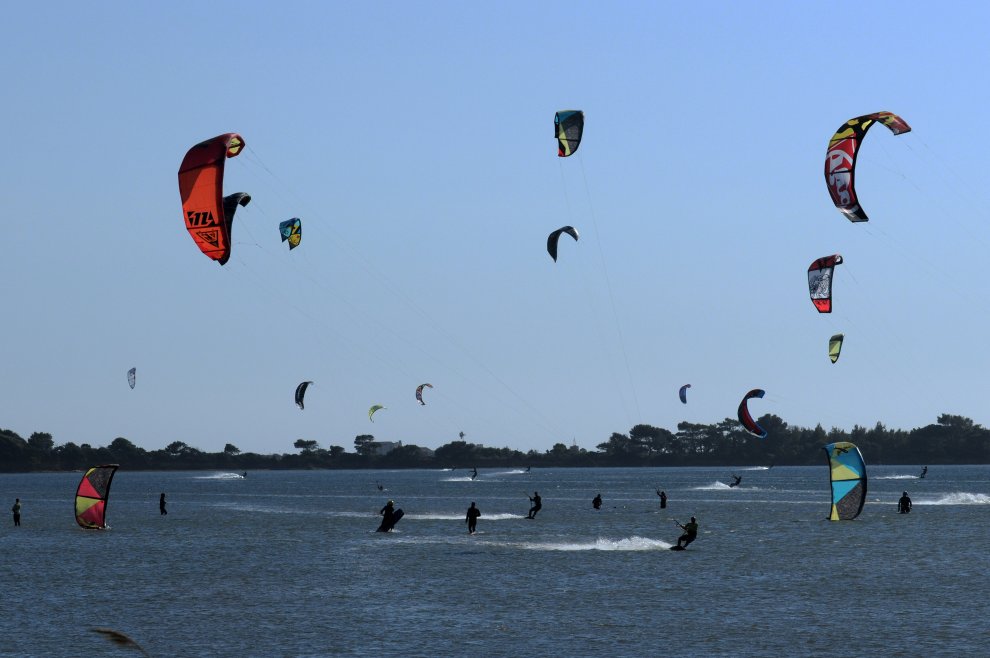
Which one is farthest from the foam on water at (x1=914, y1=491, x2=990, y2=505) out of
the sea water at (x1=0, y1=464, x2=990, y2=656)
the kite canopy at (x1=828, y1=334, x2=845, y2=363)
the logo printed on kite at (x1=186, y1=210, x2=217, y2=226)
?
the logo printed on kite at (x1=186, y1=210, x2=217, y2=226)

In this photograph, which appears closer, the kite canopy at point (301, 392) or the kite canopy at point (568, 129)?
the kite canopy at point (568, 129)

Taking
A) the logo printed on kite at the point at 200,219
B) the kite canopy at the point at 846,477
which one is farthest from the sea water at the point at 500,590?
the logo printed on kite at the point at 200,219

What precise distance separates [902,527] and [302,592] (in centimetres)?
3099

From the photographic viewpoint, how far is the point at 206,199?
3212 centimetres

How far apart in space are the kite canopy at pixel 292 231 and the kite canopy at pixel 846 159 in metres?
21.9

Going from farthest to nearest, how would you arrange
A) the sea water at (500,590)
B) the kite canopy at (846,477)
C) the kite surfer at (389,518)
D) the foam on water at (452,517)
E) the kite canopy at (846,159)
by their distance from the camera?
the foam on water at (452,517)
the kite surfer at (389,518)
the kite canopy at (846,477)
the kite canopy at (846,159)
the sea water at (500,590)

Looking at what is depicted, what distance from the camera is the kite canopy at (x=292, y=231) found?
53972 millimetres

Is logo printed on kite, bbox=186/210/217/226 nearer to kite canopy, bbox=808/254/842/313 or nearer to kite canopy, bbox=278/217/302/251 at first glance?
kite canopy, bbox=278/217/302/251

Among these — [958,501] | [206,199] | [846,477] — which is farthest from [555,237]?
[958,501]

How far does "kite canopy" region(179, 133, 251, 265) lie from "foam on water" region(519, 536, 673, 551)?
1651 centimetres

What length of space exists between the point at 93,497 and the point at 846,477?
27616mm

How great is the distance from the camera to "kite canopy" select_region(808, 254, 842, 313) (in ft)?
176

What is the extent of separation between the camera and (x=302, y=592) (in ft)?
106

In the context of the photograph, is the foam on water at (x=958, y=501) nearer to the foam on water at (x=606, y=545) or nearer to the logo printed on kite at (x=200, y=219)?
the foam on water at (x=606, y=545)
